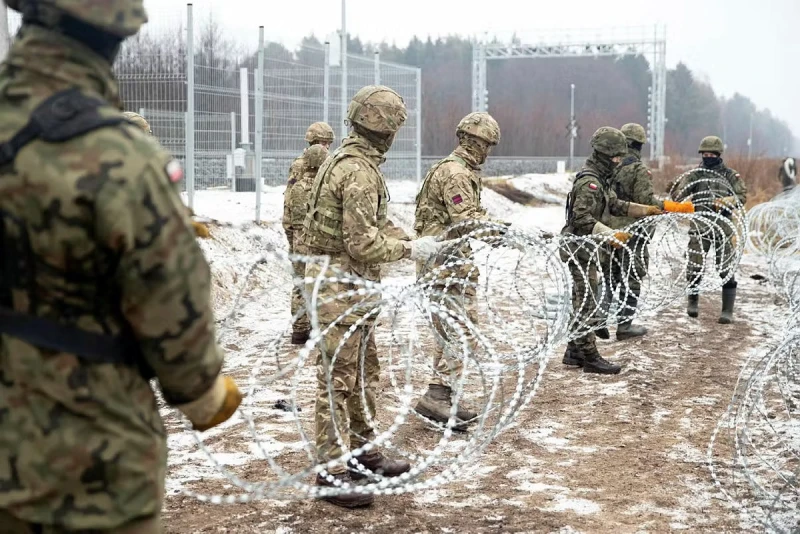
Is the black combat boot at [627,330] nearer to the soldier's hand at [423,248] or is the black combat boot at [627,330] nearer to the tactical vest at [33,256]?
the soldier's hand at [423,248]

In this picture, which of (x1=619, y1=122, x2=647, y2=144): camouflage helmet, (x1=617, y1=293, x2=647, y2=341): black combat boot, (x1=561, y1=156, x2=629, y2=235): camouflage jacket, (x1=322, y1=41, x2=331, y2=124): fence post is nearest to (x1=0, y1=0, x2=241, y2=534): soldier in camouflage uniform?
(x1=561, y1=156, x2=629, y2=235): camouflage jacket

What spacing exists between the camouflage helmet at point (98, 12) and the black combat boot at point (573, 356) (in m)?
6.38

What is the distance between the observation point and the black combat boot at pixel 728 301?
10391 millimetres

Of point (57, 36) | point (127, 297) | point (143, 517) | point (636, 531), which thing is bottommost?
point (636, 531)

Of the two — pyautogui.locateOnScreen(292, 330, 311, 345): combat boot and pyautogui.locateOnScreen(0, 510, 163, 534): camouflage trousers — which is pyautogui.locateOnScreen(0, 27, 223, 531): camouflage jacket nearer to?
pyautogui.locateOnScreen(0, 510, 163, 534): camouflage trousers

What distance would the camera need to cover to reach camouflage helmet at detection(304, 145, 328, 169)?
8.87 m

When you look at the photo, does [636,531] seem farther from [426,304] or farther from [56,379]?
[56,379]

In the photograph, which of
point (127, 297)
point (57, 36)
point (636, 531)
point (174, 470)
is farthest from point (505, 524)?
point (57, 36)

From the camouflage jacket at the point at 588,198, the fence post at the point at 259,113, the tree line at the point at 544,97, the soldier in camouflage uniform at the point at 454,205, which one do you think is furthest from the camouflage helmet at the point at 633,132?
the tree line at the point at 544,97

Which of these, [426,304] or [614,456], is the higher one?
[426,304]

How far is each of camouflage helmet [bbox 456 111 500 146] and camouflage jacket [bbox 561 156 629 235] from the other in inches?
67.6

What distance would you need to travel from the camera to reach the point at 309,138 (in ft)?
31.8

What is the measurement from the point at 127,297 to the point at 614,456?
4.24 metres

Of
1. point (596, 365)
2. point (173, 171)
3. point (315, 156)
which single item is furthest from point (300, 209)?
point (173, 171)
